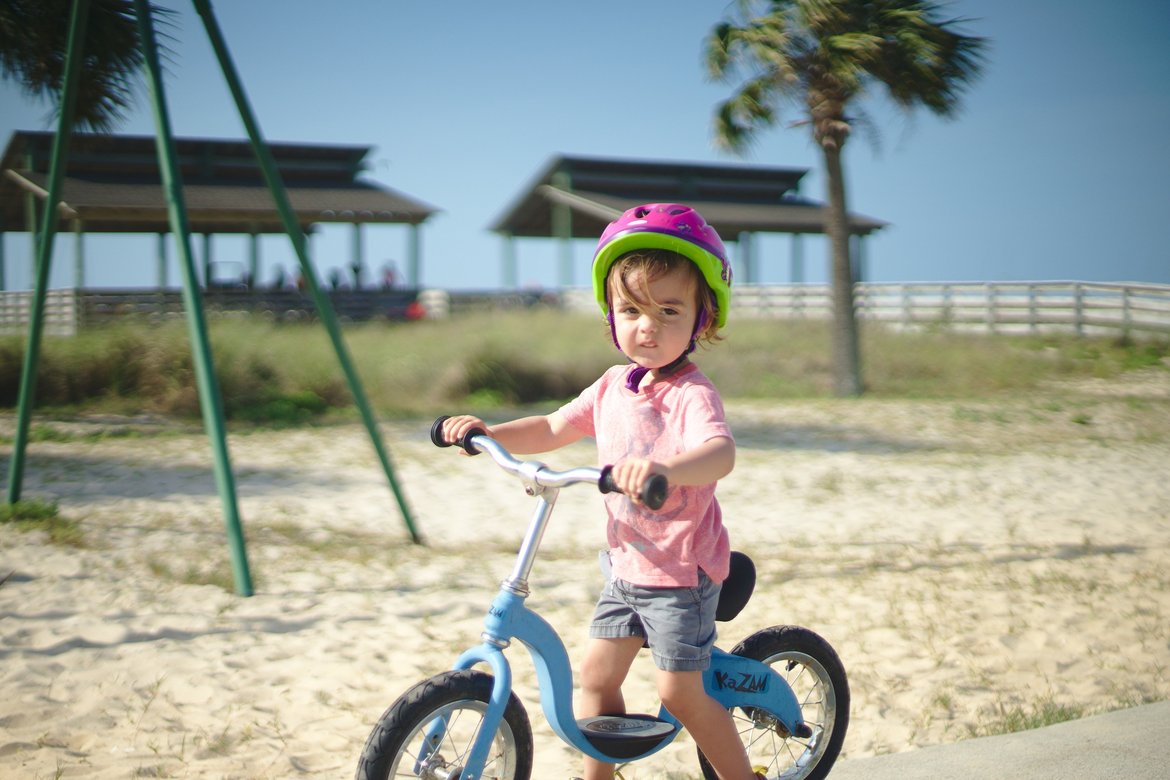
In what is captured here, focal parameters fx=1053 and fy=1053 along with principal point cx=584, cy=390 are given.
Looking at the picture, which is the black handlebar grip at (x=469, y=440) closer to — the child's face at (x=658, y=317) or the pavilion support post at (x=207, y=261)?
the child's face at (x=658, y=317)

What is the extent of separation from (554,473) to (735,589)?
1.81ft

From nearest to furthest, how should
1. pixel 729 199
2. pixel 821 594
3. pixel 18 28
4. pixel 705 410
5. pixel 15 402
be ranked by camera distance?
1. pixel 705 410
2. pixel 821 594
3. pixel 18 28
4. pixel 15 402
5. pixel 729 199

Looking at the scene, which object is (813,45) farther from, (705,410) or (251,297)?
(705,410)

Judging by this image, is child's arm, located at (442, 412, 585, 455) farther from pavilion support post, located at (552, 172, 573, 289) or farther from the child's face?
pavilion support post, located at (552, 172, 573, 289)

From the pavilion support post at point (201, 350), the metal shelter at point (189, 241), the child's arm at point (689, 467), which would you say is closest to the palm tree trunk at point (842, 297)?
the metal shelter at point (189, 241)

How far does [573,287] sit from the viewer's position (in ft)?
85.7

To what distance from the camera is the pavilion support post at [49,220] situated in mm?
5840

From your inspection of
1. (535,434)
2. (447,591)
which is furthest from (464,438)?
(447,591)

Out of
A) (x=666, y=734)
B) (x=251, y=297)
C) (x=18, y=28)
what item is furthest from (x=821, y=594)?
(x=251, y=297)

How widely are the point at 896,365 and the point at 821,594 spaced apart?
12050 mm

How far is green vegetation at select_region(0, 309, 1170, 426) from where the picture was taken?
484 inches

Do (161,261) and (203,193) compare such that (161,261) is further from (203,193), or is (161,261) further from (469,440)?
(469,440)

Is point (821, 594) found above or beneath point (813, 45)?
beneath

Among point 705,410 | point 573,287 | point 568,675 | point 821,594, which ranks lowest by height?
point 821,594
